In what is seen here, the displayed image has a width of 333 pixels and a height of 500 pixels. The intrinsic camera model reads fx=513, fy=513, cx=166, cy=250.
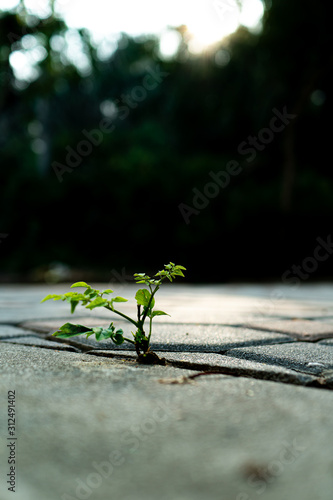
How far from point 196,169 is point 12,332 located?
9527 mm

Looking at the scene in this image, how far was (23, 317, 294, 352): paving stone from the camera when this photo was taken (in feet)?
4.13

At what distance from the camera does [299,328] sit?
1.68m

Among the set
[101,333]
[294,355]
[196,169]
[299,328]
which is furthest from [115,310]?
[196,169]

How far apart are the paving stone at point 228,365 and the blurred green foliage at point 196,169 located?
6.50 m

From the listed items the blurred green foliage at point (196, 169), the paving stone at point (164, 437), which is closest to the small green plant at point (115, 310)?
the paving stone at point (164, 437)

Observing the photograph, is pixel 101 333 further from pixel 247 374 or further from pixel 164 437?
pixel 164 437

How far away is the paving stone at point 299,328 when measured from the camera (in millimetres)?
1523

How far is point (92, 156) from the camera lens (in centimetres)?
1348

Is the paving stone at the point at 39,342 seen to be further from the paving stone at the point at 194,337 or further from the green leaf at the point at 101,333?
the green leaf at the point at 101,333

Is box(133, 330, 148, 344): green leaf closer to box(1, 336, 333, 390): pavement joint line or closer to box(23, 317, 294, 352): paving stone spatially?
box(1, 336, 333, 390): pavement joint line

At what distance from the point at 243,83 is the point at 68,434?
364 inches

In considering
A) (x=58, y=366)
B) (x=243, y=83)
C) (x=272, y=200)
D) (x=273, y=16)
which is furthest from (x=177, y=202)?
(x=58, y=366)

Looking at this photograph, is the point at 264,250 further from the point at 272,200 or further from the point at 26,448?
the point at 26,448

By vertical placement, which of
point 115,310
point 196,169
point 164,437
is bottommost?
point 164,437
